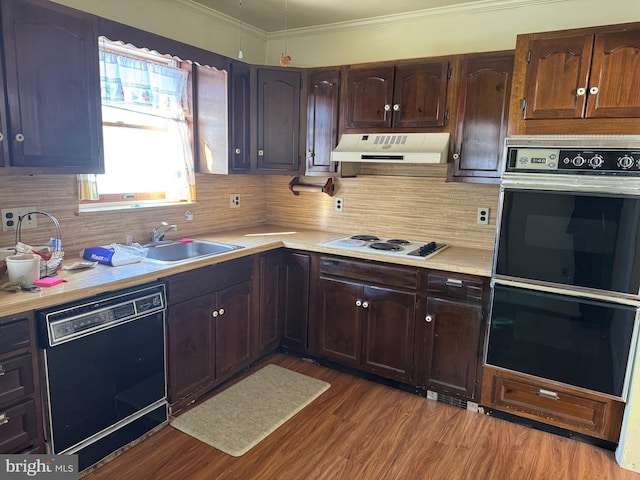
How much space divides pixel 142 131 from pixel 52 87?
93cm

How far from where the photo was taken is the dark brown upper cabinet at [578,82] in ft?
7.13

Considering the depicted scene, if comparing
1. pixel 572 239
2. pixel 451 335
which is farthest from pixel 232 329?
pixel 572 239

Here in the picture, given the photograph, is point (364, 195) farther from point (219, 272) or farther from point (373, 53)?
point (219, 272)

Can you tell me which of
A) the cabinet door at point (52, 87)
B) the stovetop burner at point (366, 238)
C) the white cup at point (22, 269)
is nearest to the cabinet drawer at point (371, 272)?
the stovetop burner at point (366, 238)

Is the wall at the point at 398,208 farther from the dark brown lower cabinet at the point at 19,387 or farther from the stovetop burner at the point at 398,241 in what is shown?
the dark brown lower cabinet at the point at 19,387

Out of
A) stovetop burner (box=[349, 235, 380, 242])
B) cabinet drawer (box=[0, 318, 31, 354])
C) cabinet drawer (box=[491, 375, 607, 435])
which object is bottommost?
cabinet drawer (box=[491, 375, 607, 435])

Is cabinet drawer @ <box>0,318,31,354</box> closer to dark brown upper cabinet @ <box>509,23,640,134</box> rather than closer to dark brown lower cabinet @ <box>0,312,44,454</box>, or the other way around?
dark brown lower cabinet @ <box>0,312,44,454</box>

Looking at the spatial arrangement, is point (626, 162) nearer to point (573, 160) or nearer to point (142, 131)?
point (573, 160)

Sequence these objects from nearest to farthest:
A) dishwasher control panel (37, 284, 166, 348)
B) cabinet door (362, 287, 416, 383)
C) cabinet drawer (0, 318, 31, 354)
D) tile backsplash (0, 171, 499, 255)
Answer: cabinet drawer (0, 318, 31, 354) → dishwasher control panel (37, 284, 166, 348) → tile backsplash (0, 171, 499, 255) → cabinet door (362, 287, 416, 383)

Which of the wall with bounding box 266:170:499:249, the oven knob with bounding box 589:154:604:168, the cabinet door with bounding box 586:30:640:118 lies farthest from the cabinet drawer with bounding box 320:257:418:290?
the cabinet door with bounding box 586:30:640:118

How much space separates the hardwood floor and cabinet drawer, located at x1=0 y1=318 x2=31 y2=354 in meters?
0.78

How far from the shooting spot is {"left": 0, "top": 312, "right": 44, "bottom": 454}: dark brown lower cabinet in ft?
5.73

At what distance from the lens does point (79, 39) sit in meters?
2.16

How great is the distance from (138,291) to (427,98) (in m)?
2.16
